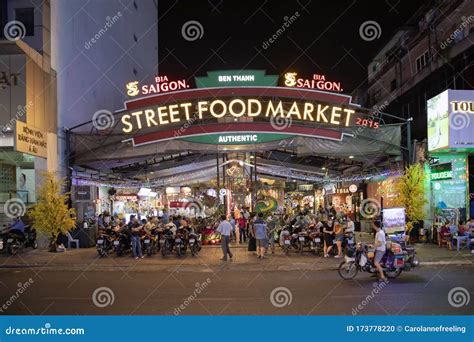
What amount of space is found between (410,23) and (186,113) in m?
22.6

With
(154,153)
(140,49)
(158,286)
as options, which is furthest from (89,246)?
(140,49)

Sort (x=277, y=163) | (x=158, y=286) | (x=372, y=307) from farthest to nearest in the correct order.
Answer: (x=277, y=163) → (x=158, y=286) → (x=372, y=307)

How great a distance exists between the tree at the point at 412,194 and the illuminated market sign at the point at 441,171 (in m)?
1.44

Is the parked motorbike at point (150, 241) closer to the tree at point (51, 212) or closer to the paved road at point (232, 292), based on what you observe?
the paved road at point (232, 292)

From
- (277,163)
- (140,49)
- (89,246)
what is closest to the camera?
(89,246)

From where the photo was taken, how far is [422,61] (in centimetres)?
3192

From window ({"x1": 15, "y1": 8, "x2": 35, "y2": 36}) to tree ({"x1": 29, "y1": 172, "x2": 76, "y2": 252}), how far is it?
7.12 meters

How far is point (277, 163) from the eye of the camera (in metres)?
28.4

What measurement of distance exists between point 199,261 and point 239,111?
7.11 m

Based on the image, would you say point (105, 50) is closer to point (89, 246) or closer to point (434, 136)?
point (89, 246)

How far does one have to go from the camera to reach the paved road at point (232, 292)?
30.0 feet

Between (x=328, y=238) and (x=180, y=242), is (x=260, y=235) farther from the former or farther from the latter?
(x=180, y=242)

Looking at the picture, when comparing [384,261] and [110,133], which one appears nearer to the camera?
[384,261]

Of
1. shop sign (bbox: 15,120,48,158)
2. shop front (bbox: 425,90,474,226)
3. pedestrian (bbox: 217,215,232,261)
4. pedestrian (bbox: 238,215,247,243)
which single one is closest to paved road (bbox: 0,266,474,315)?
pedestrian (bbox: 217,215,232,261)
